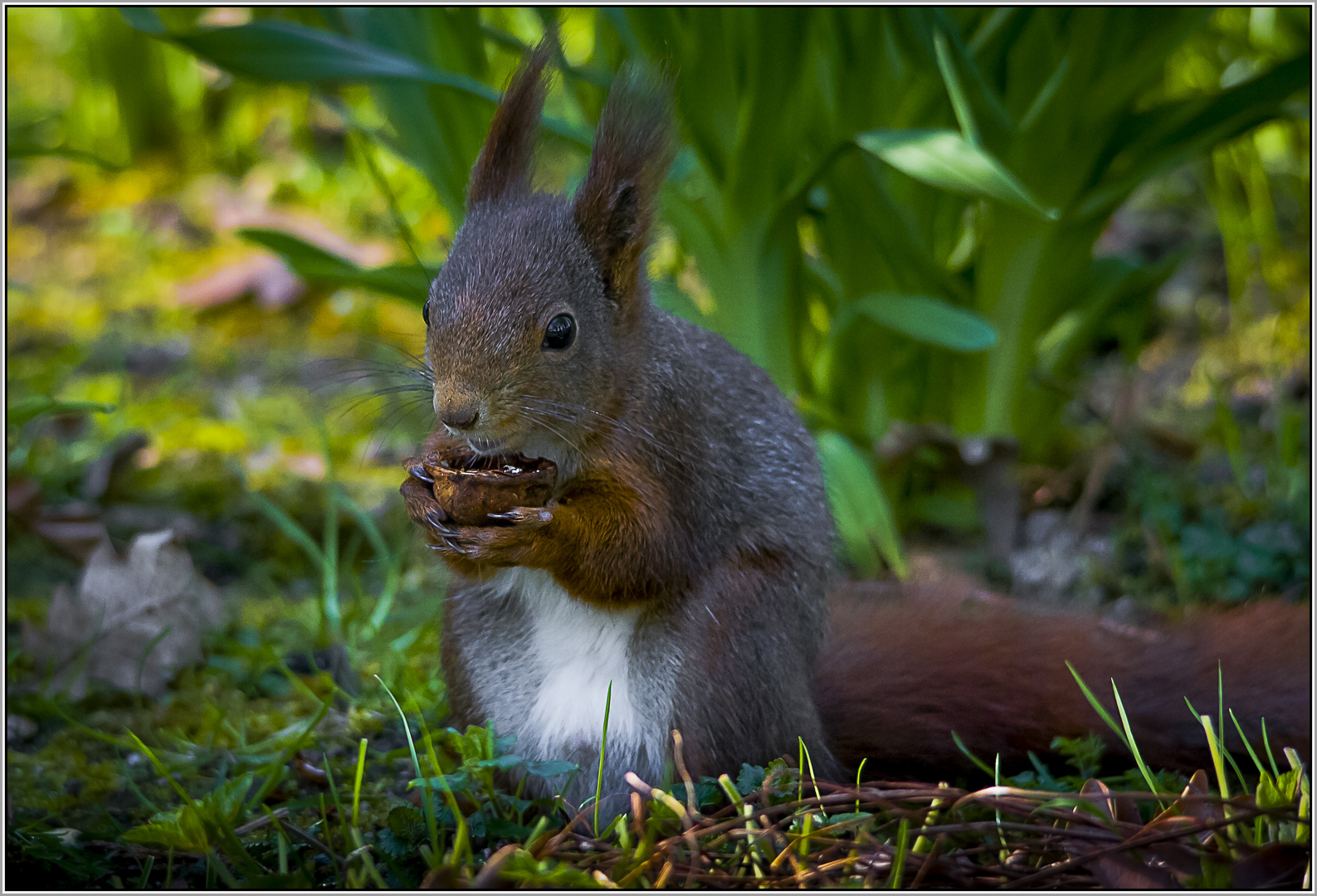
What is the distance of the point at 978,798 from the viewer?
58.3 inches

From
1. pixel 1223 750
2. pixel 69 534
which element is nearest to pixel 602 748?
pixel 1223 750

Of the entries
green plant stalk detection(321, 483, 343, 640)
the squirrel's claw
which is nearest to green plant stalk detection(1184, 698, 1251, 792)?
the squirrel's claw

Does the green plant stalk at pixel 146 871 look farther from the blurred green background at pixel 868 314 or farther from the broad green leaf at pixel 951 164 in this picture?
the broad green leaf at pixel 951 164

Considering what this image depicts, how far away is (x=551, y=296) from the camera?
171 centimetres

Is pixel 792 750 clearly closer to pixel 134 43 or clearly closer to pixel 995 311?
pixel 995 311

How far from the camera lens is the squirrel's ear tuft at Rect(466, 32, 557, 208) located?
180 cm

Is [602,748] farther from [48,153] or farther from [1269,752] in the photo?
[48,153]

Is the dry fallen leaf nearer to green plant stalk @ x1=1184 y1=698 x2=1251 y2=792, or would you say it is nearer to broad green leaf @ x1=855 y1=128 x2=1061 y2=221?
broad green leaf @ x1=855 y1=128 x2=1061 y2=221

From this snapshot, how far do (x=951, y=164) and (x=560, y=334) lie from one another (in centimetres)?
80

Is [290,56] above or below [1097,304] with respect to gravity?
above

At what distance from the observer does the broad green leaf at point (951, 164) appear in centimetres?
196

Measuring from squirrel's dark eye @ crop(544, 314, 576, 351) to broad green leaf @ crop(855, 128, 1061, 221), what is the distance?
77 centimetres

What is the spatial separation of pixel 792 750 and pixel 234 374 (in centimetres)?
266

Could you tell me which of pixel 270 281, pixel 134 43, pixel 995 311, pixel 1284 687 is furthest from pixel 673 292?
pixel 134 43
